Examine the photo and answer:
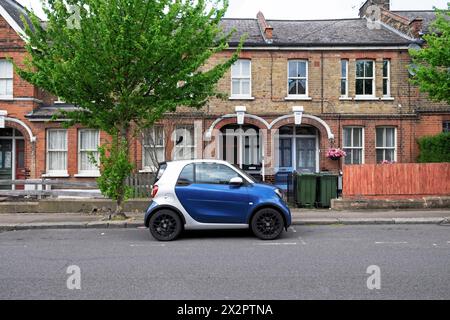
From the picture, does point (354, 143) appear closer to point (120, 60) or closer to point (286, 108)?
point (286, 108)

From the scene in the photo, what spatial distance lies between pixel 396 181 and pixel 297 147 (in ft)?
22.2

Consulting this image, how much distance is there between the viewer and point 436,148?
19.2 meters

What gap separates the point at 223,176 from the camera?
10.1m

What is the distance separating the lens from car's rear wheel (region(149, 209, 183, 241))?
10.0 meters

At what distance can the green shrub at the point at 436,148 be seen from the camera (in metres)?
18.9

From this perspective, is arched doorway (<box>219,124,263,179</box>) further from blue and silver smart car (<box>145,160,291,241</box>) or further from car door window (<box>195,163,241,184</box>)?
blue and silver smart car (<box>145,160,291,241</box>)

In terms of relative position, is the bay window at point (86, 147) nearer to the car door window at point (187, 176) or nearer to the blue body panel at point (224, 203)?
the car door window at point (187, 176)

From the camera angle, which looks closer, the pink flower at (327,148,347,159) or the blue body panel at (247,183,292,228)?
the blue body panel at (247,183,292,228)

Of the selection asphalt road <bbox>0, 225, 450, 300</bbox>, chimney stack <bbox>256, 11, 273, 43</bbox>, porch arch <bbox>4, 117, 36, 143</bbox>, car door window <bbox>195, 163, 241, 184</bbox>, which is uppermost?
chimney stack <bbox>256, 11, 273, 43</bbox>

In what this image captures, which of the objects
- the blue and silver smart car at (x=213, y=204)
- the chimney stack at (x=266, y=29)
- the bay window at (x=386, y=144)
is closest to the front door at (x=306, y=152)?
the bay window at (x=386, y=144)

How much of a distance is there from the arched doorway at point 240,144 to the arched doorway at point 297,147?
1.14 meters

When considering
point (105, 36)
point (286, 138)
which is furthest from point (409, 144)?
point (105, 36)

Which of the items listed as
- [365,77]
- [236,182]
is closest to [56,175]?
[236,182]

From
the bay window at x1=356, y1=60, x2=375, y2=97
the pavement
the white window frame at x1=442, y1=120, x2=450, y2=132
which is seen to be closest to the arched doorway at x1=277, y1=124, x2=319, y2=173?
the bay window at x1=356, y1=60, x2=375, y2=97
